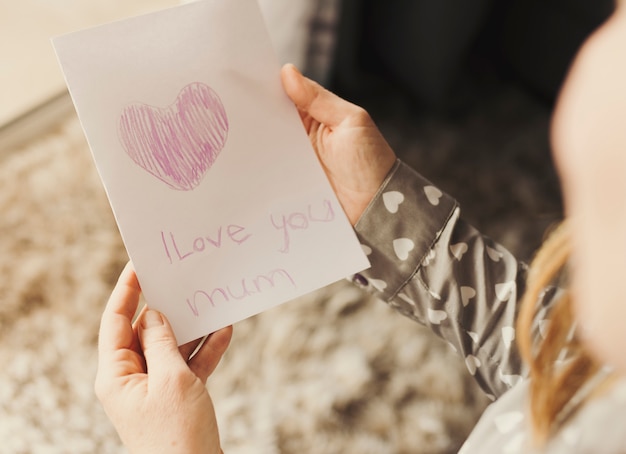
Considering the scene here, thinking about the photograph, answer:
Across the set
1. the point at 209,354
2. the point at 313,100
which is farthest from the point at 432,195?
the point at 209,354

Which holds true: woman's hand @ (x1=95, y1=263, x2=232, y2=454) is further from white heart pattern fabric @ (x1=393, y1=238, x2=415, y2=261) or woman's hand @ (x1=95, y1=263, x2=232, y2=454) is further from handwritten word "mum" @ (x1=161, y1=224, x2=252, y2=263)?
white heart pattern fabric @ (x1=393, y1=238, x2=415, y2=261)

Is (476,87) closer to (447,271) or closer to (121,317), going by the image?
(447,271)

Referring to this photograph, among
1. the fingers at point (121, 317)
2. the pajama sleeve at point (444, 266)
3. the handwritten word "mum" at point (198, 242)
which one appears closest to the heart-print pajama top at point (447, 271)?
the pajama sleeve at point (444, 266)

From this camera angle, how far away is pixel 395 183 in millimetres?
548

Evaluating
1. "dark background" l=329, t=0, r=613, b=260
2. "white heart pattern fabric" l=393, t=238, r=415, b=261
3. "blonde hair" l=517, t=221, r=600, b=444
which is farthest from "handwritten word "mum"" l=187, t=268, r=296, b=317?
"dark background" l=329, t=0, r=613, b=260

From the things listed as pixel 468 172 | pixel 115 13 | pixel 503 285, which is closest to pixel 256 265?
pixel 503 285

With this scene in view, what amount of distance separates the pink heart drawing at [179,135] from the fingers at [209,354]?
5.5 inches

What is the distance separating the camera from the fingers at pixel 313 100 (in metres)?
0.55

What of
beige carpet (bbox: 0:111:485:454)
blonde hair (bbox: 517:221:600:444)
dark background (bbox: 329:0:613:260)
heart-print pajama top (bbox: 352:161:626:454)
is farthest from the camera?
dark background (bbox: 329:0:613:260)

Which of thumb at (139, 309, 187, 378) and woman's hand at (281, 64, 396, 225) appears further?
woman's hand at (281, 64, 396, 225)

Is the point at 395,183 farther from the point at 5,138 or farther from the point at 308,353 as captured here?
the point at 5,138

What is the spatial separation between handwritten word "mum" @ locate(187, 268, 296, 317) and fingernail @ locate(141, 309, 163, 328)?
0.03 m

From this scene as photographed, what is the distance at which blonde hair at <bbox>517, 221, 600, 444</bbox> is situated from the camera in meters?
0.43

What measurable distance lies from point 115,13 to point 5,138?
0.32 meters
